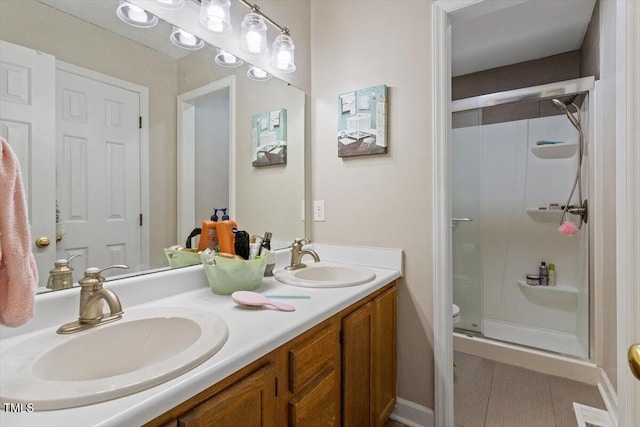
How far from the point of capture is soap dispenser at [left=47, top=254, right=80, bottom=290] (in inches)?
34.3

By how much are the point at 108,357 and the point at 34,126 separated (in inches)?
26.4

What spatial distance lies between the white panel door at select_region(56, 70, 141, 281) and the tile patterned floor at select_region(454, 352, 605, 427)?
1.78 metres

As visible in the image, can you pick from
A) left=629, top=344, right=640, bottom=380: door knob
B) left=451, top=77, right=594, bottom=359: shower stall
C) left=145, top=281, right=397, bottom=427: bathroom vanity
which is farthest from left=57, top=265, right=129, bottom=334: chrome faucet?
left=451, top=77, right=594, bottom=359: shower stall

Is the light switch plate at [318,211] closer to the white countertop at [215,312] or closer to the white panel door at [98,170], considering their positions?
the white countertop at [215,312]

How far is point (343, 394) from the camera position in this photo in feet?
3.59

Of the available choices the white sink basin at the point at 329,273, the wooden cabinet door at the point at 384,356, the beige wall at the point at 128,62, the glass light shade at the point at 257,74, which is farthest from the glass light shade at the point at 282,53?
the wooden cabinet door at the point at 384,356

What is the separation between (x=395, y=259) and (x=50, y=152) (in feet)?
4.67

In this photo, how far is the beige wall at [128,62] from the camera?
33.5 inches

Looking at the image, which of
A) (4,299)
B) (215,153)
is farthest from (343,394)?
(215,153)

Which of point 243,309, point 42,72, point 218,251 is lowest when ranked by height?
point 243,309

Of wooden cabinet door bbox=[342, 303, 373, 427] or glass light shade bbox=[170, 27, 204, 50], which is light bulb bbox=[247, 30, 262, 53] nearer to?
glass light shade bbox=[170, 27, 204, 50]

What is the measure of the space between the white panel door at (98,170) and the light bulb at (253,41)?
611 millimetres

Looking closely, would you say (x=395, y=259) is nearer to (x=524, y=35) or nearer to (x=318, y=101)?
(x=318, y=101)

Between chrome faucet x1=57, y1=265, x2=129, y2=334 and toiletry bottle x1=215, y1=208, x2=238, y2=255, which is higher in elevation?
toiletry bottle x1=215, y1=208, x2=238, y2=255
